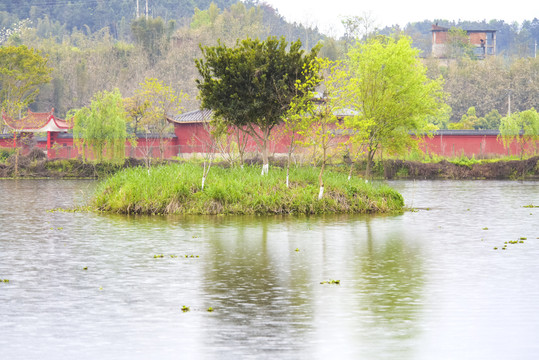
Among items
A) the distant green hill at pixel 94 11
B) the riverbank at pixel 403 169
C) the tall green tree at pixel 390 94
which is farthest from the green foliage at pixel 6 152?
the distant green hill at pixel 94 11

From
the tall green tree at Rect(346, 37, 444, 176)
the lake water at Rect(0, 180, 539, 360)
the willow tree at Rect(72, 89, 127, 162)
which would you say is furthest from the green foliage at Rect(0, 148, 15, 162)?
the lake water at Rect(0, 180, 539, 360)

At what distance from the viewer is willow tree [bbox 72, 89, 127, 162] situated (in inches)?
2376

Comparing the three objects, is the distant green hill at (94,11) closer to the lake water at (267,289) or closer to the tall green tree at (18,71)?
the tall green tree at (18,71)

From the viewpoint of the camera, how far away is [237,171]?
33.4 meters

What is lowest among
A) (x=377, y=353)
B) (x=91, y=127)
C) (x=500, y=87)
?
(x=377, y=353)

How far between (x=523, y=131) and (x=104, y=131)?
33959 millimetres

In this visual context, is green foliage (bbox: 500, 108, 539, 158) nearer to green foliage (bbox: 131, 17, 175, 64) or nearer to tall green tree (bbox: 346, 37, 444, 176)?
tall green tree (bbox: 346, 37, 444, 176)

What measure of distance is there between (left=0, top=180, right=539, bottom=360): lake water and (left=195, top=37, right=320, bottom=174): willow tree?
24.1 ft

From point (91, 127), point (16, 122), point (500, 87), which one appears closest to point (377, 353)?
point (91, 127)

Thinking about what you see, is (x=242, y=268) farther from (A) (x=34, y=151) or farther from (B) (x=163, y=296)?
(A) (x=34, y=151)

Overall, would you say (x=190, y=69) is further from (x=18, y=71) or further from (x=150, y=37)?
(x=18, y=71)

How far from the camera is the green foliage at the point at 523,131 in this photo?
215 feet

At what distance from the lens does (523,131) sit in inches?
2623

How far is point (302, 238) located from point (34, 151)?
1757 inches
